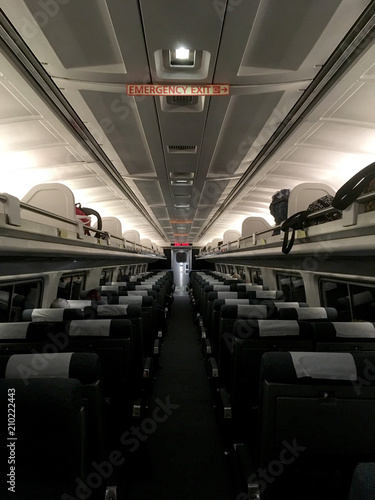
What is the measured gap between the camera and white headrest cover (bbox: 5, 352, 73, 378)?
1.54 m

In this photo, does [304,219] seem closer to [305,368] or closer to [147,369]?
[305,368]

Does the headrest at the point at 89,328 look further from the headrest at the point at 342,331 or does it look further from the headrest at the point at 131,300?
the headrest at the point at 131,300

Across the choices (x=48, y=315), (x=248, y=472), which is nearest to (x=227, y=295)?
(x=48, y=315)

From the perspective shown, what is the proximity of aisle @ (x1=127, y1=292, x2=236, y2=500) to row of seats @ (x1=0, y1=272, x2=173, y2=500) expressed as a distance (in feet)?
1.33

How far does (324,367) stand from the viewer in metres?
1.52

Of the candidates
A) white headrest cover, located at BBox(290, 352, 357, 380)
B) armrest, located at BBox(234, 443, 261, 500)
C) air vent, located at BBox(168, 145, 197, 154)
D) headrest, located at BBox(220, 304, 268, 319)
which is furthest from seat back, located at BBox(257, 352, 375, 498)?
air vent, located at BBox(168, 145, 197, 154)

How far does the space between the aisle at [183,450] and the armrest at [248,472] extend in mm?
561

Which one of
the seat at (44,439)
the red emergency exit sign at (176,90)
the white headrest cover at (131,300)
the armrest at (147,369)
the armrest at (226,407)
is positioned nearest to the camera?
the seat at (44,439)

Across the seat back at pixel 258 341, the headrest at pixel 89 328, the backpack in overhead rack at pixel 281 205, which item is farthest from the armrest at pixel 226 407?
the backpack in overhead rack at pixel 281 205

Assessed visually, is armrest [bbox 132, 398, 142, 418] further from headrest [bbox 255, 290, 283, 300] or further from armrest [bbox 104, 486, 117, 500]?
headrest [bbox 255, 290, 283, 300]

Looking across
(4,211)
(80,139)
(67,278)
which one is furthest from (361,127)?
(67,278)

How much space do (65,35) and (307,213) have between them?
2160 millimetres

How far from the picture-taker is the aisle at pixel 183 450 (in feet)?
8.23

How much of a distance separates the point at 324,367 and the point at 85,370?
130 centimetres
